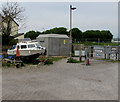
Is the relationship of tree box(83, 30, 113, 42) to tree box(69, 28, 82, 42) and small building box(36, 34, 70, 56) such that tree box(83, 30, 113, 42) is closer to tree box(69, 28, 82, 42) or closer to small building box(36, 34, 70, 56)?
tree box(69, 28, 82, 42)

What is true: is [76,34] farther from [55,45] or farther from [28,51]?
[28,51]

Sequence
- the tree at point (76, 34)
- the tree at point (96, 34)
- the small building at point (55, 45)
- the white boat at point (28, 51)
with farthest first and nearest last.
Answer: the tree at point (96, 34) → the tree at point (76, 34) → the small building at point (55, 45) → the white boat at point (28, 51)

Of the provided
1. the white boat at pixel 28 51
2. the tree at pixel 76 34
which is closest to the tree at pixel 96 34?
the tree at pixel 76 34

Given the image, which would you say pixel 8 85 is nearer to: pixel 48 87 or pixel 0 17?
pixel 48 87

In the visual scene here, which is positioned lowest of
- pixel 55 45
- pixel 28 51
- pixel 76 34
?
pixel 28 51

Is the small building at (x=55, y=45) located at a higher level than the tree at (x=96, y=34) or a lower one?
lower

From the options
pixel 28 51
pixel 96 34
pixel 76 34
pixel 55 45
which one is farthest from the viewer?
pixel 96 34

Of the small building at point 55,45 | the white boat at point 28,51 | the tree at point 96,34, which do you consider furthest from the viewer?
the tree at point 96,34

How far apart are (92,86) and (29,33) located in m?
69.0

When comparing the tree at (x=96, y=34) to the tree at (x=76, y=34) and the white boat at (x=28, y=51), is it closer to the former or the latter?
the tree at (x=76, y=34)

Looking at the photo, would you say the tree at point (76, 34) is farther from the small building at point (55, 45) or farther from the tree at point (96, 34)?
the small building at point (55, 45)

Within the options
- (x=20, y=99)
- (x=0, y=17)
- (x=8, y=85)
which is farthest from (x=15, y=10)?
(x=20, y=99)

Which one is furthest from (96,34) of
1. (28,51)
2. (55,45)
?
(28,51)

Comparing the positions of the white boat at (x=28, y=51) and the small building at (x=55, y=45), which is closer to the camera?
the white boat at (x=28, y=51)
